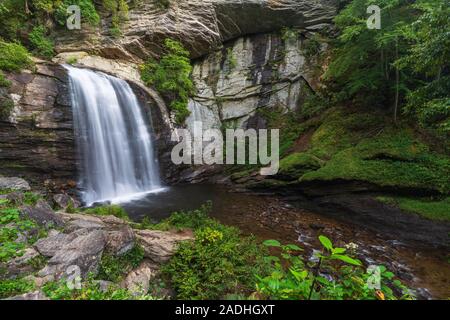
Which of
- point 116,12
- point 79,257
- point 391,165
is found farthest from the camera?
point 116,12

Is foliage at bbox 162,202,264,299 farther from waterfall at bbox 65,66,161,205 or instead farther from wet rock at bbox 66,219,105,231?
waterfall at bbox 65,66,161,205

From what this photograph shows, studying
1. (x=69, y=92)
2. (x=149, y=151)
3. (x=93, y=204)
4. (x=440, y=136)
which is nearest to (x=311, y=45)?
(x=440, y=136)

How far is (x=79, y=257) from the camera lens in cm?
371

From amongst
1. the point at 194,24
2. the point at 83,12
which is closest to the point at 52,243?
the point at 83,12

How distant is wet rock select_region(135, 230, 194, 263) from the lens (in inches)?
188

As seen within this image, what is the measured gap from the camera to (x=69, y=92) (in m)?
9.79

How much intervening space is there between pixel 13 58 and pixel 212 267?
980cm

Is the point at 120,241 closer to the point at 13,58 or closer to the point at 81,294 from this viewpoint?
the point at 81,294

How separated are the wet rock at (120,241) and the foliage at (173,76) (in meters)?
9.67

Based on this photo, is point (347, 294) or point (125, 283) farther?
point (125, 283)

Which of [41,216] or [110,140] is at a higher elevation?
[110,140]
